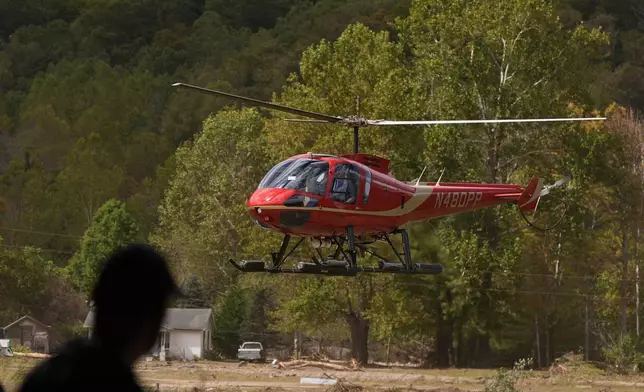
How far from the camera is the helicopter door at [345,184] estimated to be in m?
24.5

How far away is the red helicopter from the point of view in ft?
79.0

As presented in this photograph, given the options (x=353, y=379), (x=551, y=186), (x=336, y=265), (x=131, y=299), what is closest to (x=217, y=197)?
(x=353, y=379)

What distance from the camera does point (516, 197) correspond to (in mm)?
28641

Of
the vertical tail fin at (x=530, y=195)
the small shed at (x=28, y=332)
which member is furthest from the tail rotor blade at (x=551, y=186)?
the small shed at (x=28, y=332)

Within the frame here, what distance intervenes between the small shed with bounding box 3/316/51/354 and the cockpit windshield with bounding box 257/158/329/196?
37.2 metres

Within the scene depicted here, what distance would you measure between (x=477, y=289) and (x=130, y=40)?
405ft

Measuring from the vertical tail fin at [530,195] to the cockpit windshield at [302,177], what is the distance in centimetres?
599

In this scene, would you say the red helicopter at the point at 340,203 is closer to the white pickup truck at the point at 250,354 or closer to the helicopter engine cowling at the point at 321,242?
the helicopter engine cowling at the point at 321,242

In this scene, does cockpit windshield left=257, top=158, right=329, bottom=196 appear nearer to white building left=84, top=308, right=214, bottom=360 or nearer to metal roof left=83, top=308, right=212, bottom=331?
white building left=84, top=308, right=214, bottom=360

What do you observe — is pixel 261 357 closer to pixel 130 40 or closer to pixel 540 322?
pixel 540 322

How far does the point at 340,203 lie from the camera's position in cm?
2459

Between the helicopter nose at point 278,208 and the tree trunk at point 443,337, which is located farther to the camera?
the tree trunk at point 443,337

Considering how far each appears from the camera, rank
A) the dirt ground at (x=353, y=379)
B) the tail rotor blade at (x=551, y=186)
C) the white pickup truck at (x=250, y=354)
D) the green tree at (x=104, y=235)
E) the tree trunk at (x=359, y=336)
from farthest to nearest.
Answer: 1. the green tree at (x=104, y=235)
2. the white pickup truck at (x=250, y=354)
3. the tree trunk at (x=359, y=336)
4. the dirt ground at (x=353, y=379)
5. the tail rotor blade at (x=551, y=186)

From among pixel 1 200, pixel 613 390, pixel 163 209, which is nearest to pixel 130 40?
pixel 1 200
